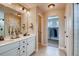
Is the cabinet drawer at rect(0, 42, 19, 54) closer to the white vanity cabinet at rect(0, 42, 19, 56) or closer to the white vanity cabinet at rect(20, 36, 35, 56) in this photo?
the white vanity cabinet at rect(0, 42, 19, 56)

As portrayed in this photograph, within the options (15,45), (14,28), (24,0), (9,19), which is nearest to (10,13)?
(9,19)

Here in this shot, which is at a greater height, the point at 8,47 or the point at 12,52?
the point at 8,47

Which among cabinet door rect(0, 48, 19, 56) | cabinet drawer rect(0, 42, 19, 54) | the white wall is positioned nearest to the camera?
cabinet drawer rect(0, 42, 19, 54)

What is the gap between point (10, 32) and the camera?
3.16 m

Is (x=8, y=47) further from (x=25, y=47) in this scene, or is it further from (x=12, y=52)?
(x=25, y=47)

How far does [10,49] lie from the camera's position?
7.11 ft

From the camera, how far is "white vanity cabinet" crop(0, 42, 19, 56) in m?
1.90

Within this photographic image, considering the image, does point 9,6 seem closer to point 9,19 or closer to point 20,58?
point 9,19

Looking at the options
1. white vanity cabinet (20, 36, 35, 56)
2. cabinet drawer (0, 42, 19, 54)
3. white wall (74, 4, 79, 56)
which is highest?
white wall (74, 4, 79, 56)

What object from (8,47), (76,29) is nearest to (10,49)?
(8,47)

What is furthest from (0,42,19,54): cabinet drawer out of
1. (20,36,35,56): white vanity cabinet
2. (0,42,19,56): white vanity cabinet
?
(20,36,35,56): white vanity cabinet

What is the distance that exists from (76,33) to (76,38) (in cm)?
11

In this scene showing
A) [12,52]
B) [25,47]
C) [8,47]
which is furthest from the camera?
[25,47]

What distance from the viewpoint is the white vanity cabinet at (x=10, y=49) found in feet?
6.22
